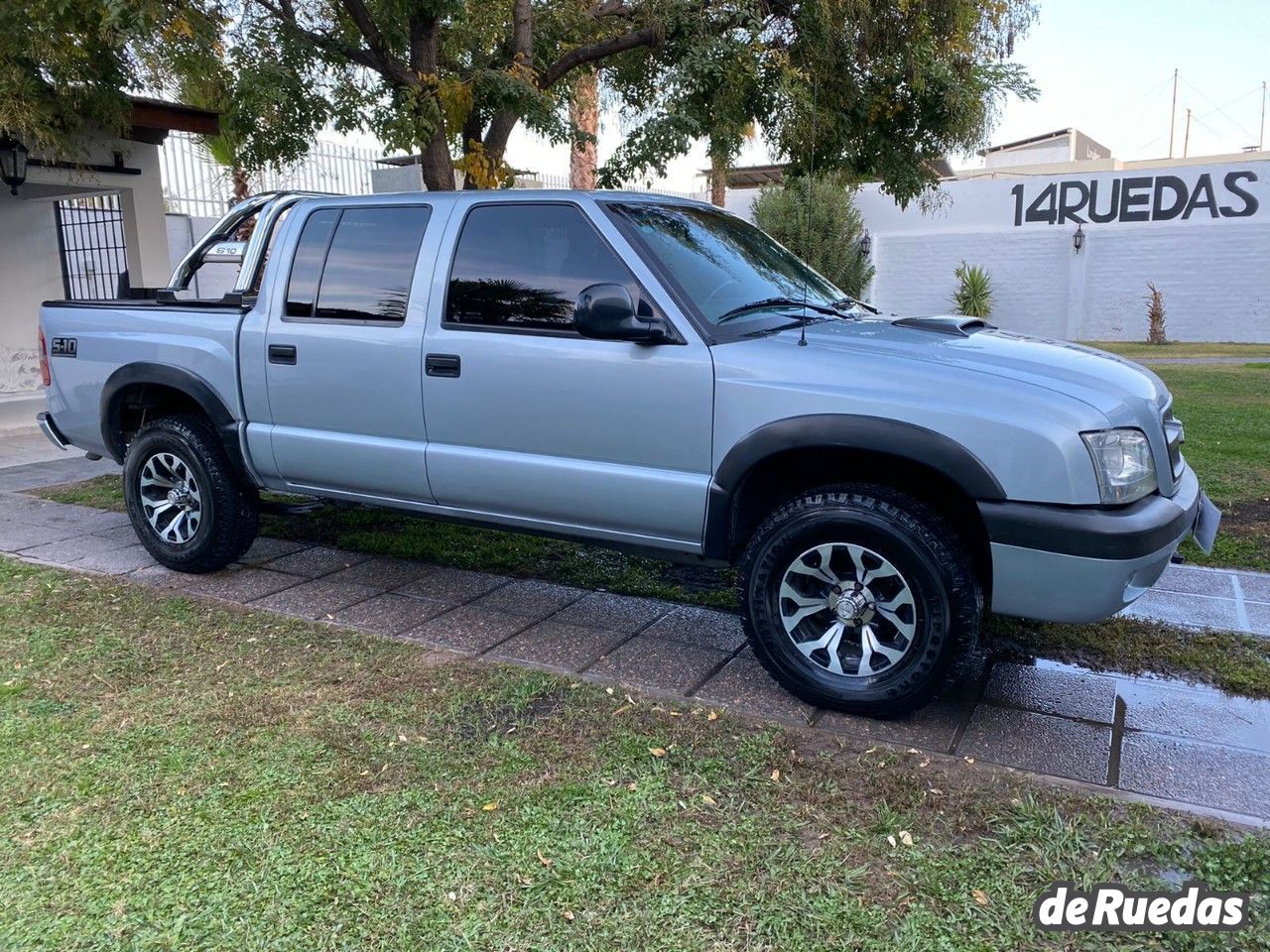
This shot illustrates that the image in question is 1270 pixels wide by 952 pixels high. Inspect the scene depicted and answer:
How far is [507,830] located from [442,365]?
213 centimetres

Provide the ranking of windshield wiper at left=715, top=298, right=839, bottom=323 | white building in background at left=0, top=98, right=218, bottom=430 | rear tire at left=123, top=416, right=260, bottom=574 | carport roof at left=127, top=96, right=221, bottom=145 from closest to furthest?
windshield wiper at left=715, top=298, right=839, bottom=323 → rear tire at left=123, top=416, right=260, bottom=574 → carport roof at left=127, top=96, right=221, bottom=145 → white building in background at left=0, top=98, right=218, bottom=430

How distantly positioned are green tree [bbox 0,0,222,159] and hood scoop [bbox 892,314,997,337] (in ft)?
15.8

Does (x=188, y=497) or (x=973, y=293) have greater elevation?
(x=973, y=293)

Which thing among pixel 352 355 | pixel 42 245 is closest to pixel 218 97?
pixel 352 355

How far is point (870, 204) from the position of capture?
79.2 ft

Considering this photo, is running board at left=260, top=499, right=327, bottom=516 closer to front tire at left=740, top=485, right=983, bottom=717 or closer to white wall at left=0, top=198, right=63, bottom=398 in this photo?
front tire at left=740, top=485, right=983, bottom=717

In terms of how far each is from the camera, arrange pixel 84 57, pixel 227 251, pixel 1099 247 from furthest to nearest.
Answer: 1. pixel 1099 247
2. pixel 84 57
3. pixel 227 251

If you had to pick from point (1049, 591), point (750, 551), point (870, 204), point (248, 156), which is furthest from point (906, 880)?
point (870, 204)

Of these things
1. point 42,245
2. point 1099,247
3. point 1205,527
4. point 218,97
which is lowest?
point 1205,527

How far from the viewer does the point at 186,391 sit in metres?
5.20

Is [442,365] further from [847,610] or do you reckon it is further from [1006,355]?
[1006,355]

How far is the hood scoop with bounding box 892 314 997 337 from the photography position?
13.5ft

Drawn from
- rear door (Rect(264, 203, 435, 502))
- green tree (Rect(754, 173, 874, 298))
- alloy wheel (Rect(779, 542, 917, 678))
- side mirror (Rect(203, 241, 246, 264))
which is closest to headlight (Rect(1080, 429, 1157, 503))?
alloy wheel (Rect(779, 542, 917, 678))

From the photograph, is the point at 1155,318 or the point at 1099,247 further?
the point at 1099,247
